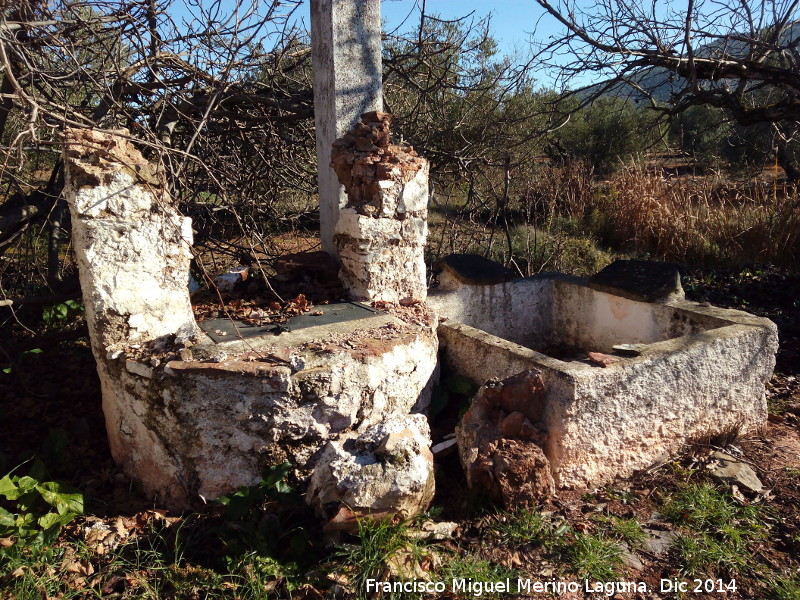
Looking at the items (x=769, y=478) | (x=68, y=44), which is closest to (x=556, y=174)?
(x=769, y=478)

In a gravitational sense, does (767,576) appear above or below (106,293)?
below

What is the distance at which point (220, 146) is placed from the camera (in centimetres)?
617

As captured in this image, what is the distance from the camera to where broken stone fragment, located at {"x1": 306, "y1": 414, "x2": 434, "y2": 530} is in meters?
3.10

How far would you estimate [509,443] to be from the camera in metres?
3.54

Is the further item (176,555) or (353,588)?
(176,555)

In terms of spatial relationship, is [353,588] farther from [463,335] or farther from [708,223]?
[708,223]

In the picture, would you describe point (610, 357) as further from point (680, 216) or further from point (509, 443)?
point (680, 216)

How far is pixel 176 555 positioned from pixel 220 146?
13.9 ft

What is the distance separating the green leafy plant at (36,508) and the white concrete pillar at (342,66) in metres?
2.72

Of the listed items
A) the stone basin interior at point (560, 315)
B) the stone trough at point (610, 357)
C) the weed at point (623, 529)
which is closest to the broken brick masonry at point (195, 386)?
the stone trough at point (610, 357)

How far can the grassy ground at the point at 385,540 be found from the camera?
9.71ft

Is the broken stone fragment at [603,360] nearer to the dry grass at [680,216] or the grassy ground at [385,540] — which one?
the grassy ground at [385,540]

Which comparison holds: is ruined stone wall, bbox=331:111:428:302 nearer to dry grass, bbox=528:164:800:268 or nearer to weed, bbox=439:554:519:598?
weed, bbox=439:554:519:598

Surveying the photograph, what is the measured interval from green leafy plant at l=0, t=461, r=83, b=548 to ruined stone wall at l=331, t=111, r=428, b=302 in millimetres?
2264
